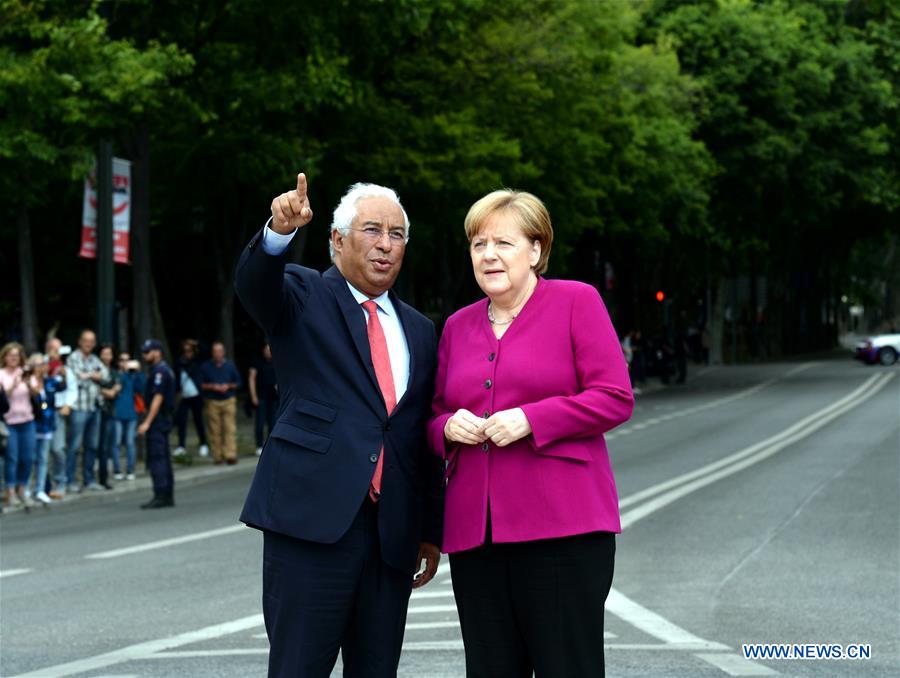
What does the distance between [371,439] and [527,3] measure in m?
29.6

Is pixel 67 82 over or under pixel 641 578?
over

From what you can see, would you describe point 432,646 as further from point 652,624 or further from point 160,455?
point 160,455

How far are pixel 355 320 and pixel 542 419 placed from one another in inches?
26.2

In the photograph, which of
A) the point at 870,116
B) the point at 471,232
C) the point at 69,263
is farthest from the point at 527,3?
the point at 471,232

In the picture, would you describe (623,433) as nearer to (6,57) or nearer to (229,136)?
(229,136)

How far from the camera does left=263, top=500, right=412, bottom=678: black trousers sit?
455 centimetres

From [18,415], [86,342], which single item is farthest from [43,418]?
[86,342]

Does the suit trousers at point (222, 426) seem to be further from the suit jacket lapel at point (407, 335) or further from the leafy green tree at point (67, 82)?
the suit jacket lapel at point (407, 335)

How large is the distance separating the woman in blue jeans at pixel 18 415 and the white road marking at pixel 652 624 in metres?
9.31

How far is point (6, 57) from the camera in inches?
853

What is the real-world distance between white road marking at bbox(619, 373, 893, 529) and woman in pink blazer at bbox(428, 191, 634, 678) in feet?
32.8

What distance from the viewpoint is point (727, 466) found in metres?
20.7

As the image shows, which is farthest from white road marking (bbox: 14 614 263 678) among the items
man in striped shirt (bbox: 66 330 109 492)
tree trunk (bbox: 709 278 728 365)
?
tree trunk (bbox: 709 278 728 365)

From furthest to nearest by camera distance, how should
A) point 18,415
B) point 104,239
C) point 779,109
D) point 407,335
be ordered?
1. point 779,109
2. point 104,239
3. point 18,415
4. point 407,335
